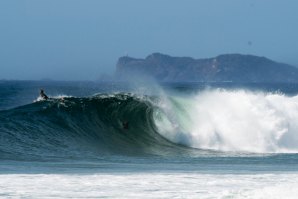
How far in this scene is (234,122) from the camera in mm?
28344

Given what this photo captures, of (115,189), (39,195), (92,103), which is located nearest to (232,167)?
(115,189)

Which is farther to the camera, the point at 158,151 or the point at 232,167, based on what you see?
the point at 158,151

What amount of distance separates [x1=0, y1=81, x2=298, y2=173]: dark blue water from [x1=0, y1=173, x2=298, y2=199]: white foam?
1603 mm

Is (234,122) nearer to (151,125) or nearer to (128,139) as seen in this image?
(151,125)

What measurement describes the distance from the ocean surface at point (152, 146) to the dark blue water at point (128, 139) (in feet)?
0.13

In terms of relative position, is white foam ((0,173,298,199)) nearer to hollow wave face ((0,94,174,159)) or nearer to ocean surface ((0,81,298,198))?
ocean surface ((0,81,298,198))

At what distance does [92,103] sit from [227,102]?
684 centimetres

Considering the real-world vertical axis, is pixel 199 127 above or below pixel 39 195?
above

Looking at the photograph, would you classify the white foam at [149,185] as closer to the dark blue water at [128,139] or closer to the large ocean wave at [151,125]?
the dark blue water at [128,139]

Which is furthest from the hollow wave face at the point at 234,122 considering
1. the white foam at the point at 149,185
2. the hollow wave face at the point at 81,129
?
the white foam at the point at 149,185

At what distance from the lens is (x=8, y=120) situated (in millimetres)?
26969

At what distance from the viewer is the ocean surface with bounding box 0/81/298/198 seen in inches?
543

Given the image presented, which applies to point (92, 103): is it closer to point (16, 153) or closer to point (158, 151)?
point (158, 151)

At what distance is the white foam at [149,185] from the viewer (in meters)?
12.9
